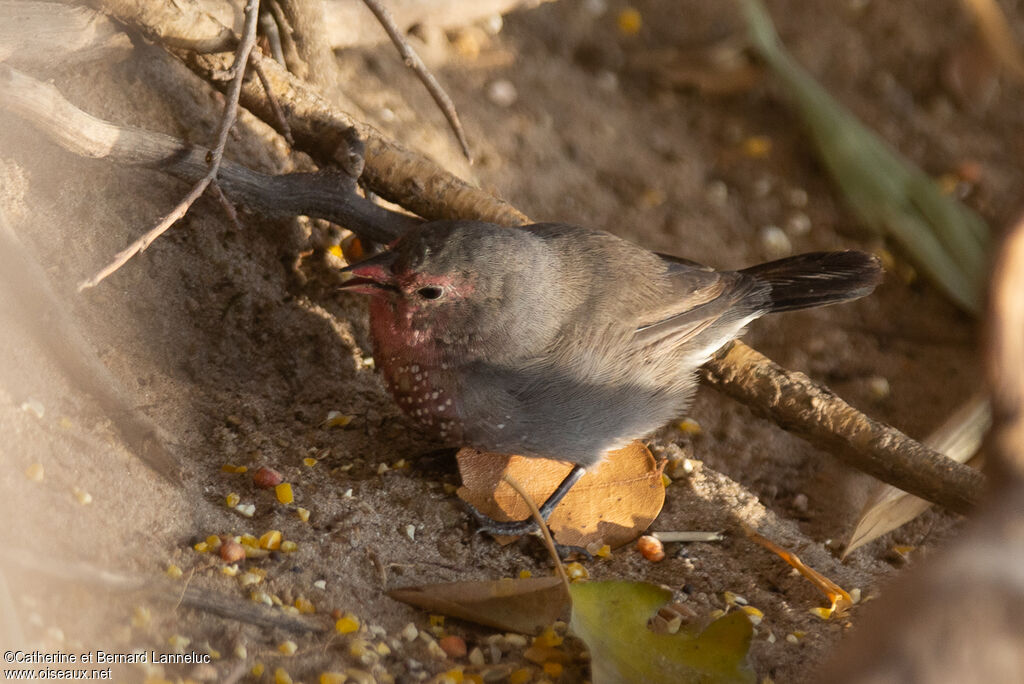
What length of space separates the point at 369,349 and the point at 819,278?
67.9 inches

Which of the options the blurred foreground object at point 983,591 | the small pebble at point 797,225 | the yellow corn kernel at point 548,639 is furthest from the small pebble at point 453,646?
the small pebble at point 797,225

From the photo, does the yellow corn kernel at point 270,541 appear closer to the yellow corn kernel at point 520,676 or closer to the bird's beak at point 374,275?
the yellow corn kernel at point 520,676

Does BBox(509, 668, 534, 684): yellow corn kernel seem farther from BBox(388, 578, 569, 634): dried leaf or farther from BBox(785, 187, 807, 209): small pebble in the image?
BBox(785, 187, 807, 209): small pebble

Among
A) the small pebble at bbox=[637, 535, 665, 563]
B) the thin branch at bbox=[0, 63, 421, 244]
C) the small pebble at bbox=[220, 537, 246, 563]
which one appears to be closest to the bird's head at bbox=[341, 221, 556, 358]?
the thin branch at bbox=[0, 63, 421, 244]

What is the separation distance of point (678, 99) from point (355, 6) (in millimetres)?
2073

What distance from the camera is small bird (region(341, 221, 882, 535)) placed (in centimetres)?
324

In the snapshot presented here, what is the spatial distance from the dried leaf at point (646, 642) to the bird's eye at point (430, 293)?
1095mm

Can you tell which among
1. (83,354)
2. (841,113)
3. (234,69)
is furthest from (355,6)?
(841,113)

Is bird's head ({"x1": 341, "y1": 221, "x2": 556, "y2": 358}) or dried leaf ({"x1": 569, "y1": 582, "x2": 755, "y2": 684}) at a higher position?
bird's head ({"x1": 341, "y1": 221, "x2": 556, "y2": 358})

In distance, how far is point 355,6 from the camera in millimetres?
4363

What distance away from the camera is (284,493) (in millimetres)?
3004

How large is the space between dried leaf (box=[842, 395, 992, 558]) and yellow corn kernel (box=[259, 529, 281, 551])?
6.28 ft

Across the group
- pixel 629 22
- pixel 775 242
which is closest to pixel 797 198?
pixel 775 242

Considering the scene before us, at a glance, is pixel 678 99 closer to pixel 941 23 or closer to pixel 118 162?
pixel 941 23
